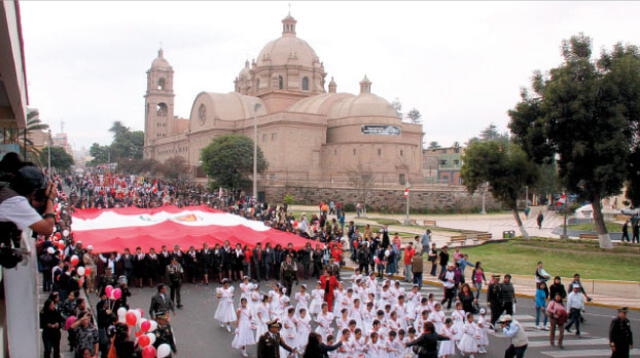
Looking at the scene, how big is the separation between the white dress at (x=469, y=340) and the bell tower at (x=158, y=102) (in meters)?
80.3

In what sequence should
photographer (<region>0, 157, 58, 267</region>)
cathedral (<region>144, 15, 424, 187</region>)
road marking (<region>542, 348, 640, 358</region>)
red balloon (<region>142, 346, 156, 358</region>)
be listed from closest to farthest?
photographer (<region>0, 157, 58, 267</region>) < red balloon (<region>142, 346, 156, 358</region>) < road marking (<region>542, 348, 640, 358</region>) < cathedral (<region>144, 15, 424, 187</region>)

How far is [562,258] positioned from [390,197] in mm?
25199

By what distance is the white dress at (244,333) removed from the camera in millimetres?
11438

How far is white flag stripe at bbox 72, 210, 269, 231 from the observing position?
71.9 ft

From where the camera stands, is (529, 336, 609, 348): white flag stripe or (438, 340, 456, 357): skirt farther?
(529, 336, 609, 348): white flag stripe

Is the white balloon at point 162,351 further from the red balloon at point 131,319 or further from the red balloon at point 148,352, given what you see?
the red balloon at point 131,319

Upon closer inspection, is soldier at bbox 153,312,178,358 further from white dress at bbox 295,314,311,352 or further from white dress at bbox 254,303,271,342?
white dress at bbox 295,314,311,352

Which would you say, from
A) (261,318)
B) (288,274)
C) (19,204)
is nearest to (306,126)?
(288,274)

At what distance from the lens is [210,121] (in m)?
64.4

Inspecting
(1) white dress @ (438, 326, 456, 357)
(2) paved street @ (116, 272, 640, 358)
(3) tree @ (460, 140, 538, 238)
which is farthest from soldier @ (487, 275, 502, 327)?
(3) tree @ (460, 140, 538, 238)

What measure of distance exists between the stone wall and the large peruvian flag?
24447mm

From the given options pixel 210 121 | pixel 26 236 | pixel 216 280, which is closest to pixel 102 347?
pixel 26 236

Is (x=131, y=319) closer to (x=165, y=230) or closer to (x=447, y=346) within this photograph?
(x=447, y=346)

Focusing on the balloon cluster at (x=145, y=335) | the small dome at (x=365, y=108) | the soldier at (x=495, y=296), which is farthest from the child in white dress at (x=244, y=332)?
the small dome at (x=365, y=108)
